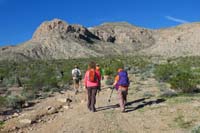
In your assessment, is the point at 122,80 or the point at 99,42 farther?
the point at 99,42

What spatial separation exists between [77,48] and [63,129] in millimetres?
118697

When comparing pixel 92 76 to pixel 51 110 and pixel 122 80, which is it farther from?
pixel 51 110

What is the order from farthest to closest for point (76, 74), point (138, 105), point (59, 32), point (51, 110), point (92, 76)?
point (59, 32) → point (76, 74) → point (51, 110) → point (138, 105) → point (92, 76)

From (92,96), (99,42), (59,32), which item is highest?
(59,32)

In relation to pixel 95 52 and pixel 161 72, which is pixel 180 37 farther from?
pixel 161 72

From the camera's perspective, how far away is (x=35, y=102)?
21297 millimetres

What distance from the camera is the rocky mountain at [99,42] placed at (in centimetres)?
12312

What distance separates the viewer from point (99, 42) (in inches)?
6156

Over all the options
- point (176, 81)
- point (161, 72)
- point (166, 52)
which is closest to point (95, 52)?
point (166, 52)

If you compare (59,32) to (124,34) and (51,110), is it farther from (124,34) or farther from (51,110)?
(51,110)

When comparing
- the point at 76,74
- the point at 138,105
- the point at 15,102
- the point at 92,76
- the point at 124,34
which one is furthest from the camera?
the point at 124,34

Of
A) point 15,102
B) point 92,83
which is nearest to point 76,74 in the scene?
point 15,102

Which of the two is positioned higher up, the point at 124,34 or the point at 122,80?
the point at 124,34

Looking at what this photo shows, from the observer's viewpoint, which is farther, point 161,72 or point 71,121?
point 161,72
